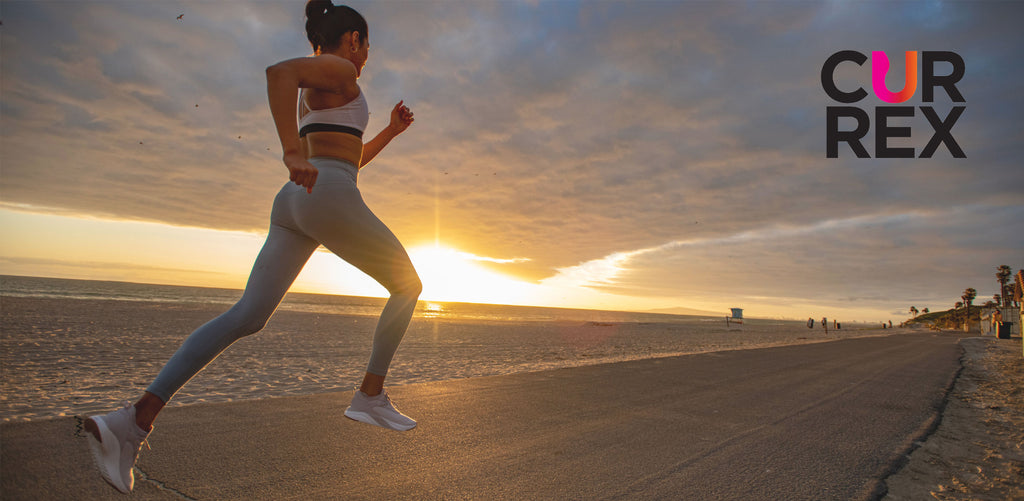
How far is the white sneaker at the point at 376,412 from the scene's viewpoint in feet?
7.97

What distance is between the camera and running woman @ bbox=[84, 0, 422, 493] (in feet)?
6.07

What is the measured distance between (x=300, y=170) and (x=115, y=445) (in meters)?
1.27

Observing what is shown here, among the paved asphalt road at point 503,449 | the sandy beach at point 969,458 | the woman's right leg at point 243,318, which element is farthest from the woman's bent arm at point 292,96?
the sandy beach at point 969,458

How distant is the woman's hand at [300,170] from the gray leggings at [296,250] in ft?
0.57

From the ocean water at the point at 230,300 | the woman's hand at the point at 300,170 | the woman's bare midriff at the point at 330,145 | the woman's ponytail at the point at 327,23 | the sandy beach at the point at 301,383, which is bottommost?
the ocean water at the point at 230,300

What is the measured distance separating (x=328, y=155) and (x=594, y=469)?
9.44 ft

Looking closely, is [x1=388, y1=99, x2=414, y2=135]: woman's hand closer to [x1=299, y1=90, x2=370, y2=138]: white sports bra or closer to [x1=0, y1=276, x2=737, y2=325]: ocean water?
[x1=299, y1=90, x2=370, y2=138]: white sports bra

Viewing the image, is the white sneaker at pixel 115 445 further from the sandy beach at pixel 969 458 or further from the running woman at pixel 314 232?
the sandy beach at pixel 969 458

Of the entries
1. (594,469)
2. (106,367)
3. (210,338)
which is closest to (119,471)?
(210,338)

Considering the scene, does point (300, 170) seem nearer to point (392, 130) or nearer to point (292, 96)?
point (292, 96)

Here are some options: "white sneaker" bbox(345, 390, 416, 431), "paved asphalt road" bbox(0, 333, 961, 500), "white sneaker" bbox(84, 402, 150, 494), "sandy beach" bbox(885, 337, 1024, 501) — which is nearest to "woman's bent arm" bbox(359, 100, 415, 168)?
"white sneaker" bbox(345, 390, 416, 431)

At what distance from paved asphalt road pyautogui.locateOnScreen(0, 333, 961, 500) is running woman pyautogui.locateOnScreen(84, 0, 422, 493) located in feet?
3.43

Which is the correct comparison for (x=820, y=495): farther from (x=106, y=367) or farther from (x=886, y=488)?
(x=106, y=367)

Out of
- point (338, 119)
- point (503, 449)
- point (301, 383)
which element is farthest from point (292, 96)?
point (301, 383)
